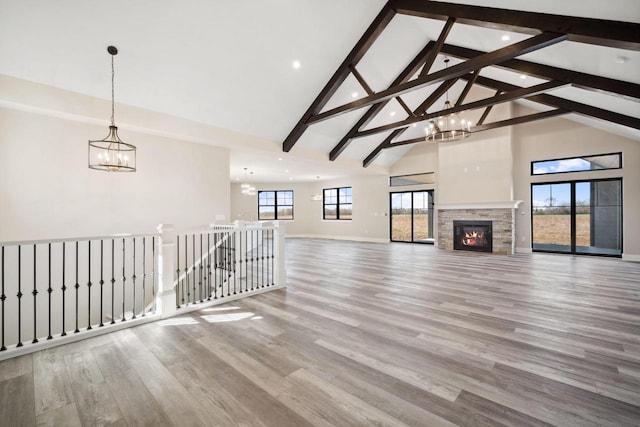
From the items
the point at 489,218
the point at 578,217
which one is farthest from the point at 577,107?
the point at 489,218

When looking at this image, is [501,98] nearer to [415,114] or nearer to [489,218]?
[415,114]

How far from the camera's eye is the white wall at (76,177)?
4.22m

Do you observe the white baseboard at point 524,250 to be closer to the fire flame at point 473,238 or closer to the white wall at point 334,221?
the fire flame at point 473,238

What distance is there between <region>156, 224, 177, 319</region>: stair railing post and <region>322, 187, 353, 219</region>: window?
10.2 m

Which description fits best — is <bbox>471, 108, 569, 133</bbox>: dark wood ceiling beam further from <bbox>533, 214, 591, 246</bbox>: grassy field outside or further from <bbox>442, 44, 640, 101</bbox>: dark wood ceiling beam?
<bbox>533, 214, 591, 246</bbox>: grassy field outside

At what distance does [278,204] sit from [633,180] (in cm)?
1282

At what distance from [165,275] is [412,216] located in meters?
9.68

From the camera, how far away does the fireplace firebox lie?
8.74 m

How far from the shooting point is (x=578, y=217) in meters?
7.82

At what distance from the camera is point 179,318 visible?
3.34 meters

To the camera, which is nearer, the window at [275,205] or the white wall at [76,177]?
the white wall at [76,177]

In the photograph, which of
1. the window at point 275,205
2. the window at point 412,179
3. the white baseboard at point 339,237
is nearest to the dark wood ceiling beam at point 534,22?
the window at point 412,179

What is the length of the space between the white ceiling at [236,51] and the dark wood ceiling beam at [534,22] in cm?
10

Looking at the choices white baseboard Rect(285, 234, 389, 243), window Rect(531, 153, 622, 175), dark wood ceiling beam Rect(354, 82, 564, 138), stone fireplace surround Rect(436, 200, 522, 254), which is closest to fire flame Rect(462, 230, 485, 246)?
stone fireplace surround Rect(436, 200, 522, 254)
